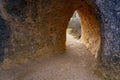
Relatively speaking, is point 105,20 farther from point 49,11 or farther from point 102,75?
point 49,11

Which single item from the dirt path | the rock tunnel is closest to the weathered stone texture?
the rock tunnel

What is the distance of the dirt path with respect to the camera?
18.8ft

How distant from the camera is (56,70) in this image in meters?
6.05

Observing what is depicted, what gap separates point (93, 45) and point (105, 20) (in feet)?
8.07

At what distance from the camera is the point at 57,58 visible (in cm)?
690

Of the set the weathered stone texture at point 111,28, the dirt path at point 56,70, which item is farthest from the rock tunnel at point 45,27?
the dirt path at point 56,70

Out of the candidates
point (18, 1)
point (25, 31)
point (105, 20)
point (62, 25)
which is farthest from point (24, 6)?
point (105, 20)

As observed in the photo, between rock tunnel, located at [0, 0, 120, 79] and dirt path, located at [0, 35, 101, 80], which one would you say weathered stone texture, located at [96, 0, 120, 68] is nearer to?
rock tunnel, located at [0, 0, 120, 79]

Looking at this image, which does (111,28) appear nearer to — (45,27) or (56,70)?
(56,70)

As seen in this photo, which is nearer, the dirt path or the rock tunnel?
the rock tunnel

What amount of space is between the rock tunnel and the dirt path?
0.32 m

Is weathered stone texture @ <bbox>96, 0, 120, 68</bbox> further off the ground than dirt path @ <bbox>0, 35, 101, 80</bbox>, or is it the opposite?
weathered stone texture @ <bbox>96, 0, 120, 68</bbox>

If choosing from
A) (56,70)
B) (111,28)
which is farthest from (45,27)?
(111,28)

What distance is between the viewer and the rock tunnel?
16.5 ft
